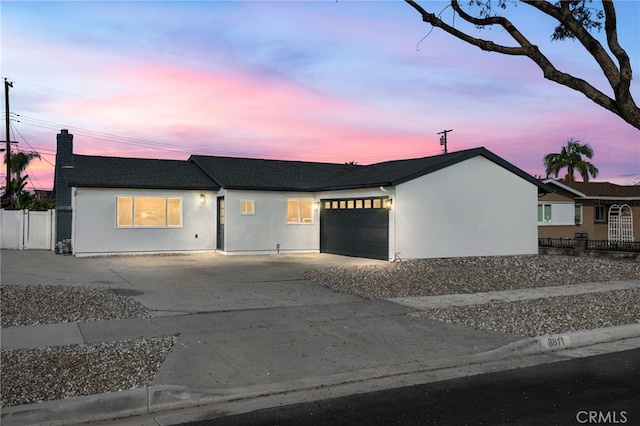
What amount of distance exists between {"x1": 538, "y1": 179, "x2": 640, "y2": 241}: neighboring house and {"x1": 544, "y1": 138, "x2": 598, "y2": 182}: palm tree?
6810mm

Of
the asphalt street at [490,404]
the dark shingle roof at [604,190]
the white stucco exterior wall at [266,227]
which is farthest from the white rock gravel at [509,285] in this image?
the dark shingle roof at [604,190]

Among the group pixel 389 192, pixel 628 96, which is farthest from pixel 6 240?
pixel 628 96

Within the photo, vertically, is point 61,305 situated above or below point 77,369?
above

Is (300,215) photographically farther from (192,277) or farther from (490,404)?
(490,404)

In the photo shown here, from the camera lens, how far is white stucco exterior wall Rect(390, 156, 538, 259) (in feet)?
63.5

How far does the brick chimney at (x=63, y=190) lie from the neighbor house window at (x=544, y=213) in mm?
24425

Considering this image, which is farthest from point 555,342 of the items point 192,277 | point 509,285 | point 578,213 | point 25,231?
point 578,213

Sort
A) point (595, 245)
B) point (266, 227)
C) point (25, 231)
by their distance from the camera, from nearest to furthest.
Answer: point (266, 227)
point (25, 231)
point (595, 245)

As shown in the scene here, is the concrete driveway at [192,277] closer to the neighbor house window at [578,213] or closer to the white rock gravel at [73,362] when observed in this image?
the white rock gravel at [73,362]

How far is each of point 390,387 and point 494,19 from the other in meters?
8.55

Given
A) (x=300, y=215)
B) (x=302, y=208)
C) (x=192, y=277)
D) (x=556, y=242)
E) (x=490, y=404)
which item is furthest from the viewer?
(x=556, y=242)

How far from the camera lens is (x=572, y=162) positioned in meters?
42.2

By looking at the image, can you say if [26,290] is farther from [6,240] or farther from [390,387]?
[6,240]

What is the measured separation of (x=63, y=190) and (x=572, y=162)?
3628 centimetres
